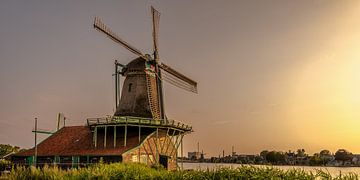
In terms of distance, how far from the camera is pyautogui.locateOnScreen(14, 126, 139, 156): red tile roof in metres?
35.1

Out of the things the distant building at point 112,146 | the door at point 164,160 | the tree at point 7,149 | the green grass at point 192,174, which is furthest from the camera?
the tree at point 7,149

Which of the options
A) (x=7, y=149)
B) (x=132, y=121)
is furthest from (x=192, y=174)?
(x=7, y=149)

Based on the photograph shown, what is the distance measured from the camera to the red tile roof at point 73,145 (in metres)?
35.1

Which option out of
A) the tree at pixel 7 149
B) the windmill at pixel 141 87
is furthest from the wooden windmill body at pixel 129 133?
the tree at pixel 7 149

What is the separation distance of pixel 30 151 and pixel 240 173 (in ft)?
103

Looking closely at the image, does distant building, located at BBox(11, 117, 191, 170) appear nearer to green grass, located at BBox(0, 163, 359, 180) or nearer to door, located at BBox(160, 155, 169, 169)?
door, located at BBox(160, 155, 169, 169)

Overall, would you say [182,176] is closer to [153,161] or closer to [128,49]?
[153,161]

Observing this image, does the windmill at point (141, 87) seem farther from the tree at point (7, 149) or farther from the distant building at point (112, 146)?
the tree at point (7, 149)

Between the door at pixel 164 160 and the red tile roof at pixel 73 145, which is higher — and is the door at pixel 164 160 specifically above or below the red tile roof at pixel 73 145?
below

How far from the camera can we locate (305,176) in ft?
43.9

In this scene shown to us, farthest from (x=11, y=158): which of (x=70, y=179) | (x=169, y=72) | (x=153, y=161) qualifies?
(x=70, y=179)

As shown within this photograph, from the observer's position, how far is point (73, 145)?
126ft

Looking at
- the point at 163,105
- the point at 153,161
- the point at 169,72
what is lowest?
the point at 153,161

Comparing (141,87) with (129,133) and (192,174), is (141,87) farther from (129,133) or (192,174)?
(192,174)
